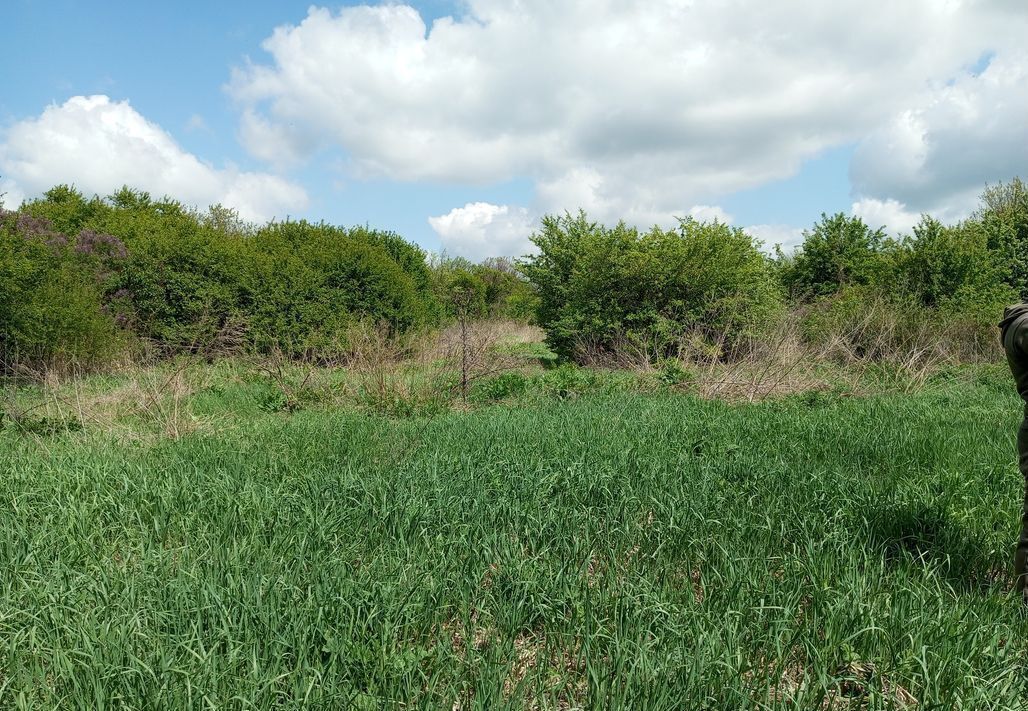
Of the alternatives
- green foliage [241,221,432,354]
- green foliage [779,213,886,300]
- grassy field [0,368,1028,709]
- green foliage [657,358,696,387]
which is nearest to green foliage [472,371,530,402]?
green foliage [657,358,696,387]

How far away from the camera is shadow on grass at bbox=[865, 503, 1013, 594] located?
3219 millimetres

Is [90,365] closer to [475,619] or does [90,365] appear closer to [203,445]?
[203,445]

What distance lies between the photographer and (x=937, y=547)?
11.4 feet

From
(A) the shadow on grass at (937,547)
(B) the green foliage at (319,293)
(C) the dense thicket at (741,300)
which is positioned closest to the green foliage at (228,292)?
(B) the green foliage at (319,293)

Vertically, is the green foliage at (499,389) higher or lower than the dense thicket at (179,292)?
lower

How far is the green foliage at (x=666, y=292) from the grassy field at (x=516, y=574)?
8028 millimetres

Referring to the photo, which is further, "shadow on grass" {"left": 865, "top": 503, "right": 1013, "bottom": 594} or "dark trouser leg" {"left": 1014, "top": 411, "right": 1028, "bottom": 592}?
"shadow on grass" {"left": 865, "top": 503, "right": 1013, "bottom": 594}

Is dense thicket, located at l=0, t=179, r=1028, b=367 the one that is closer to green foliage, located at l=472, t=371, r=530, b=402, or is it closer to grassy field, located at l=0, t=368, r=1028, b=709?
green foliage, located at l=472, t=371, r=530, b=402

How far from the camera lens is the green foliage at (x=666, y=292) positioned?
1378 centimetres

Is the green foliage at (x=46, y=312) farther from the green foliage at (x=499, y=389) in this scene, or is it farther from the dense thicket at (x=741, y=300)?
the dense thicket at (x=741, y=300)

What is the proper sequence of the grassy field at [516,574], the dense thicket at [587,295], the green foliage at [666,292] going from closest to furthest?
1. the grassy field at [516,574]
2. the dense thicket at [587,295]
3. the green foliage at [666,292]

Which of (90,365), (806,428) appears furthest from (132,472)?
(90,365)

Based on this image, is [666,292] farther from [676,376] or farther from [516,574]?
[516,574]

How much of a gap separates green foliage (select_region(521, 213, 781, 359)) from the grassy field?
803cm
